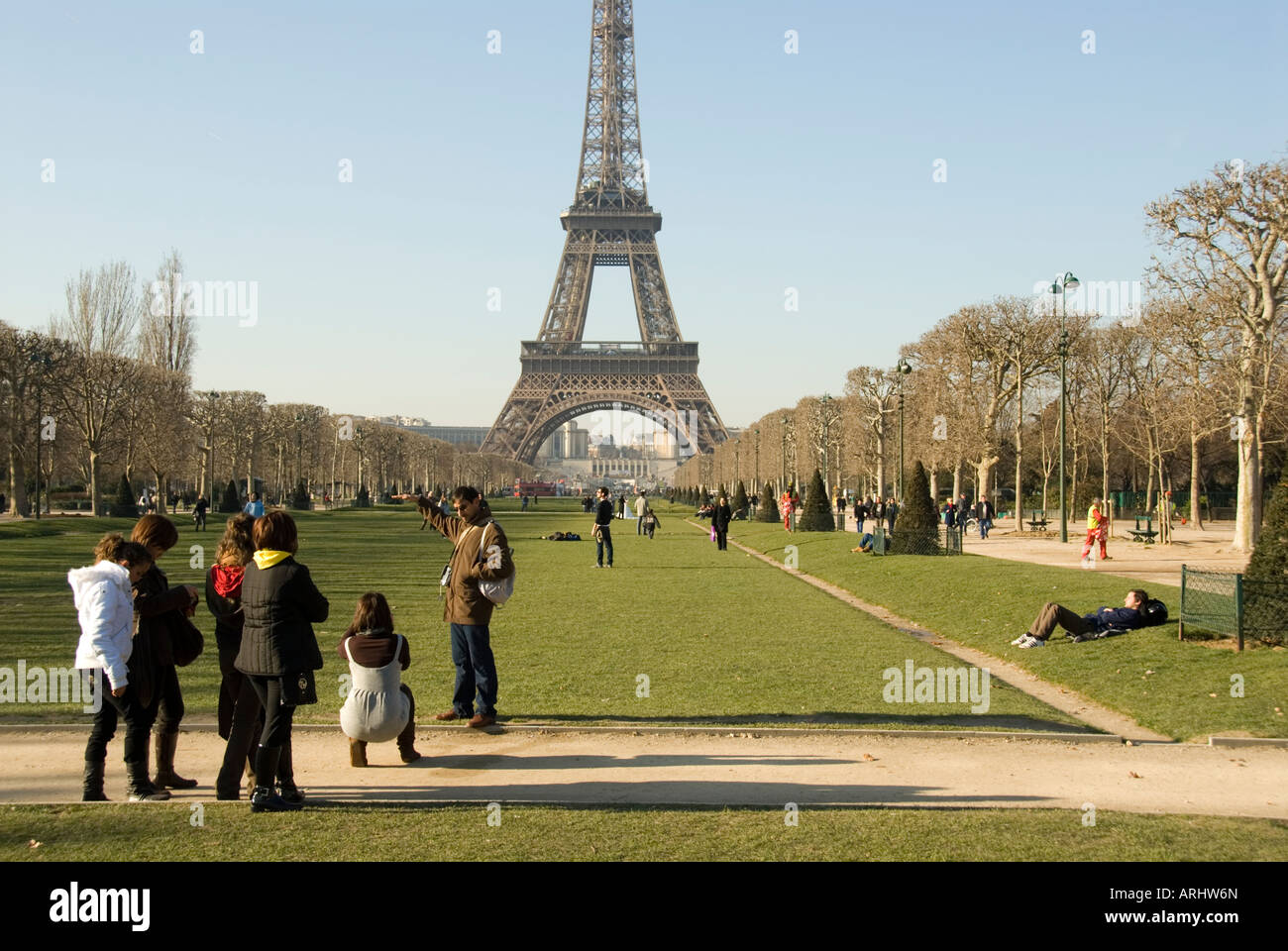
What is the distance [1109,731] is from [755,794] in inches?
182

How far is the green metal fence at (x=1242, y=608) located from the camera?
1322 cm

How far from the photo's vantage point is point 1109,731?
1102 centimetres

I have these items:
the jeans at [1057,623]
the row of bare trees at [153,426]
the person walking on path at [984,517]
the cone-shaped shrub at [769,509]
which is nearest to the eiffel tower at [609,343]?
the row of bare trees at [153,426]

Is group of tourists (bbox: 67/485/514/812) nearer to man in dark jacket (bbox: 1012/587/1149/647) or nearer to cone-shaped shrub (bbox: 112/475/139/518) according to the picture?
man in dark jacket (bbox: 1012/587/1149/647)

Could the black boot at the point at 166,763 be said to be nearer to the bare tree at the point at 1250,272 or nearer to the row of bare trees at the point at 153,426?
the bare tree at the point at 1250,272

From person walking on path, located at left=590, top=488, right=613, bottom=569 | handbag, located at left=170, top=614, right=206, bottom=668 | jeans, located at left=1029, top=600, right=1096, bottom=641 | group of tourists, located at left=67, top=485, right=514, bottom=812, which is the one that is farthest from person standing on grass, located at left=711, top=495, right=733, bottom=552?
handbag, located at left=170, top=614, right=206, bottom=668

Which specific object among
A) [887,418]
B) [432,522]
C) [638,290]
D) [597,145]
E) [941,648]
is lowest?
[941,648]

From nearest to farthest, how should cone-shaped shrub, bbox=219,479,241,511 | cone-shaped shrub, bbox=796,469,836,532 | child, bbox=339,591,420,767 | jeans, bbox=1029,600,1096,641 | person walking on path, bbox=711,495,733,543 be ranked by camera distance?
child, bbox=339,591,420,767 → jeans, bbox=1029,600,1096,641 → person walking on path, bbox=711,495,733,543 → cone-shaped shrub, bbox=796,469,836,532 → cone-shaped shrub, bbox=219,479,241,511

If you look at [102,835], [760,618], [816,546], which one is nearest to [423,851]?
[102,835]

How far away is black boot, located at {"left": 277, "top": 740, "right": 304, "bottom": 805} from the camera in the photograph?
24.4 feet

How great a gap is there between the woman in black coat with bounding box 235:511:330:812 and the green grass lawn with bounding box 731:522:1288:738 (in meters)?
7.77

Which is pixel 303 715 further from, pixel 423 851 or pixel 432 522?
pixel 423 851

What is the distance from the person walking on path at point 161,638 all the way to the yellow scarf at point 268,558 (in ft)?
1.62

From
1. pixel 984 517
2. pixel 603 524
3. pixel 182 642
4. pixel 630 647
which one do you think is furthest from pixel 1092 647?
pixel 984 517
